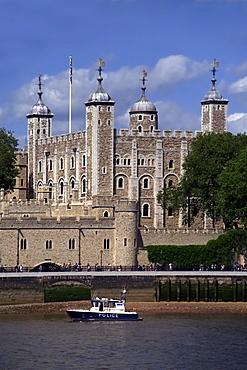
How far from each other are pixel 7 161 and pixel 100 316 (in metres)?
37.1

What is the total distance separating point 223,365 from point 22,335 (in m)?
14.3

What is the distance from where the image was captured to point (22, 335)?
79.2 m

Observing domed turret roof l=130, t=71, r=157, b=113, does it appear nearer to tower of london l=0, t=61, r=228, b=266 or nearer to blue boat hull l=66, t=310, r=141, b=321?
tower of london l=0, t=61, r=228, b=266

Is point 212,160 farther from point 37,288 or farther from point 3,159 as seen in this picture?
point 37,288

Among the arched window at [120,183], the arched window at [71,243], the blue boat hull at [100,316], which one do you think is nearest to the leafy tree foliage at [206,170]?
the arched window at [120,183]

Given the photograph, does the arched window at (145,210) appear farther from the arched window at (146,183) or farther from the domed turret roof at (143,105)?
the domed turret roof at (143,105)

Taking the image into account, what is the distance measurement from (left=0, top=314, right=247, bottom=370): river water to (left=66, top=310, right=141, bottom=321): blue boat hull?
1.72ft

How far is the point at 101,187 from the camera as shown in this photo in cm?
12369

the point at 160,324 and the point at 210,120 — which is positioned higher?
the point at 210,120

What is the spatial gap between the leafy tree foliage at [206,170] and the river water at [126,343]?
86.6ft

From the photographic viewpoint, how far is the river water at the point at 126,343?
71.2m

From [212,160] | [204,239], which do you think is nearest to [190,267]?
[204,239]

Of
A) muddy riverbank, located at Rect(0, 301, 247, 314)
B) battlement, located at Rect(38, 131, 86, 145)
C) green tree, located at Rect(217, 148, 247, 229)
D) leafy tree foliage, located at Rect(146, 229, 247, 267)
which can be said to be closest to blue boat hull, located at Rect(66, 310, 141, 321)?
muddy riverbank, located at Rect(0, 301, 247, 314)

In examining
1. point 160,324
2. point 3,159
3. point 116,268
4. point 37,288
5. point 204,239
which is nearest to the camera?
point 160,324
